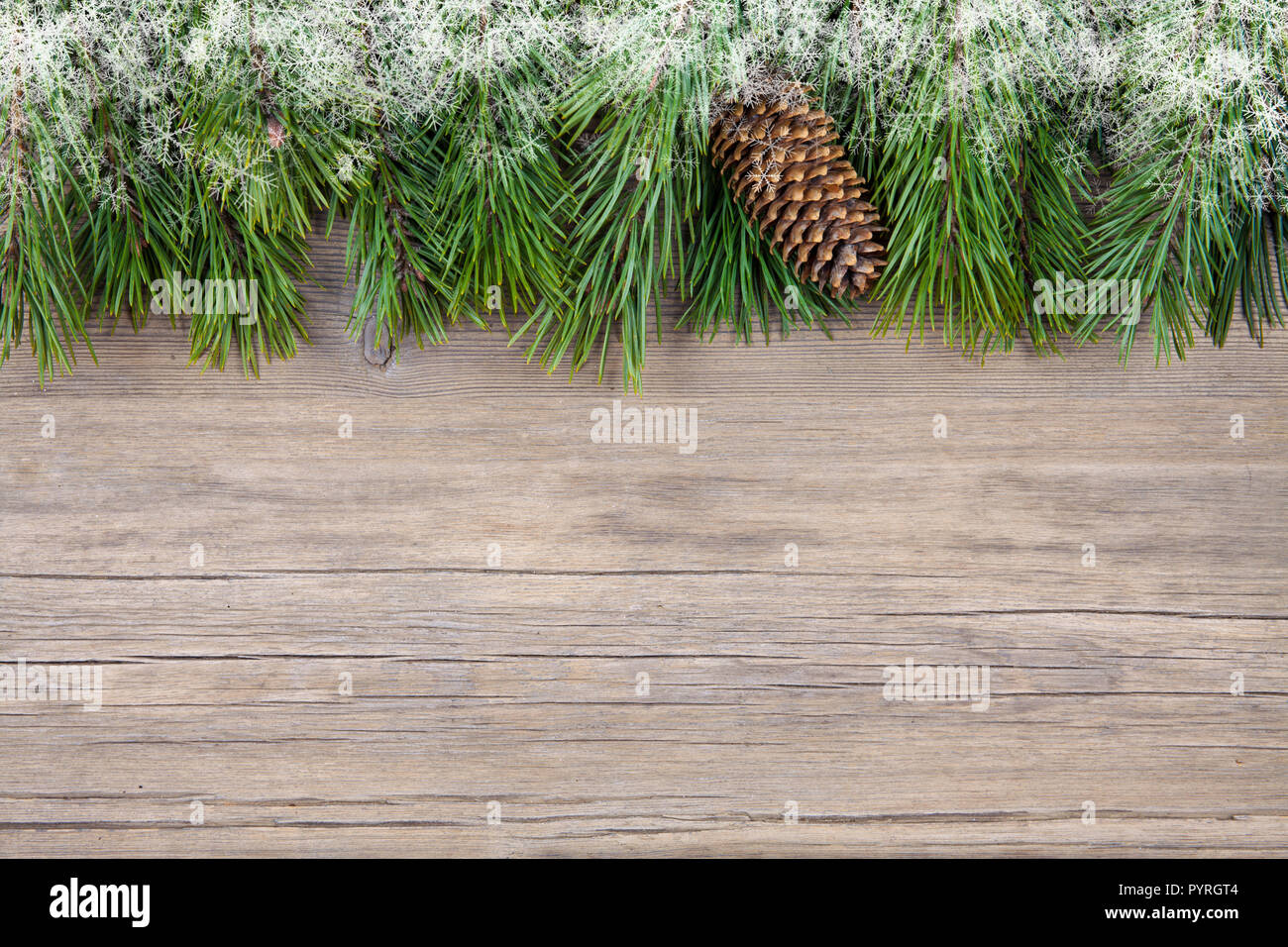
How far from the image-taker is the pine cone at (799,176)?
593mm

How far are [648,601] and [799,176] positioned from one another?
14.5 inches

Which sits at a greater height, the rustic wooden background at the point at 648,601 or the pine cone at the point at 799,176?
the pine cone at the point at 799,176

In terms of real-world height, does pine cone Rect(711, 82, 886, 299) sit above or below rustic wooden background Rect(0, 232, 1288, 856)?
above

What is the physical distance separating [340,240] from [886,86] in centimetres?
47

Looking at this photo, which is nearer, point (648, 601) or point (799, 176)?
point (799, 176)

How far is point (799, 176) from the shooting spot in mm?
589

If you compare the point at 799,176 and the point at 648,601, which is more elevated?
the point at 799,176

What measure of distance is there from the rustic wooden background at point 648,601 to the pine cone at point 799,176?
0.12 metres

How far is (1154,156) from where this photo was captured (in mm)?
639

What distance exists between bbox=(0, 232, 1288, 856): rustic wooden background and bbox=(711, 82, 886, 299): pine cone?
115 millimetres

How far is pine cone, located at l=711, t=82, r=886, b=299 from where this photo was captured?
0.59 metres

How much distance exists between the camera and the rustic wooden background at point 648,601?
69 centimetres
